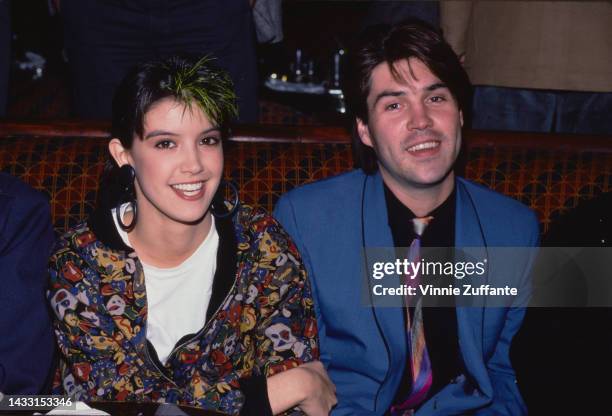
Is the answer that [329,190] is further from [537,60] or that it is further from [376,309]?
[537,60]

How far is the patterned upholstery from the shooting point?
7.27 ft

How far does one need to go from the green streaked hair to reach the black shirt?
0.65 m

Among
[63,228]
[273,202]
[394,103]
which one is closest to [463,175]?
[394,103]

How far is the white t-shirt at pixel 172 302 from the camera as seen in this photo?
1.87m

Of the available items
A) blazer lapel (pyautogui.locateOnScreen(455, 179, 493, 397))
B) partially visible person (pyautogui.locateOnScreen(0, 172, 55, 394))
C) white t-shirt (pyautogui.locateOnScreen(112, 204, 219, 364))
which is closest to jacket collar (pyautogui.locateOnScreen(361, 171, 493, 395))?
blazer lapel (pyautogui.locateOnScreen(455, 179, 493, 397))

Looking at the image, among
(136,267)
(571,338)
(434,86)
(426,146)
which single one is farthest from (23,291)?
(571,338)

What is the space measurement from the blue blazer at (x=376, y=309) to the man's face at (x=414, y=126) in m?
0.11

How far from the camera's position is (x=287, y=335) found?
74.0 inches

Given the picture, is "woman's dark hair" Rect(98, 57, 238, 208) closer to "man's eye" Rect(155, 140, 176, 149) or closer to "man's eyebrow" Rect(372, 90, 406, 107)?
"man's eye" Rect(155, 140, 176, 149)

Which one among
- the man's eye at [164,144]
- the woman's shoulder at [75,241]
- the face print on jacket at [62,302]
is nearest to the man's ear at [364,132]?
the man's eye at [164,144]

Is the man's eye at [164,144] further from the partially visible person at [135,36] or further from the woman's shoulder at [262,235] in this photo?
the partially visible person at [135,36]

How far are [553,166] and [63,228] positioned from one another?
1630 millimetres

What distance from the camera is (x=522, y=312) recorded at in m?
2.12

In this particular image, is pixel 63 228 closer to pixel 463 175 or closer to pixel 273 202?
pixel 273 202
